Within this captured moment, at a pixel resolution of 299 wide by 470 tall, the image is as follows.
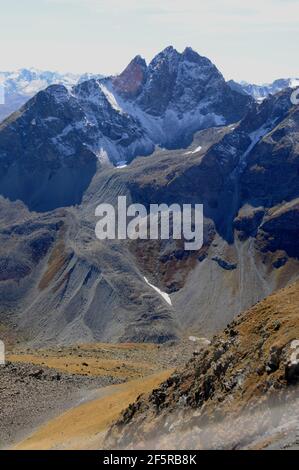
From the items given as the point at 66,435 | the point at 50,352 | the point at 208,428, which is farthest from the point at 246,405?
the point at 50,352

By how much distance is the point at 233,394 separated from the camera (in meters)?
46.9

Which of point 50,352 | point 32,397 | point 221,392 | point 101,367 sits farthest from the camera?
point 50,352

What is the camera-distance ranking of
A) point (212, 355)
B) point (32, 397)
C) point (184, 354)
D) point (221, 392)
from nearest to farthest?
point (221, 392)
point (212, 355)
point (32, 397)
point (184, 354)

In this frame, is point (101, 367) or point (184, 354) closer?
point (101, 367)

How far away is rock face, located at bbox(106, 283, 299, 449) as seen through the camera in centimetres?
4312

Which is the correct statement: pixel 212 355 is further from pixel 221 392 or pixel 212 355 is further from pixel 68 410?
pixel 68 410

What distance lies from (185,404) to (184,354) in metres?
70.7

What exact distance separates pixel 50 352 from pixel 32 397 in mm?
47303

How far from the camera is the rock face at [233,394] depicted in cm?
4312

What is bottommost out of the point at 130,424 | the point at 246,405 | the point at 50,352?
the point at 50,352

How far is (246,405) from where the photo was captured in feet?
147

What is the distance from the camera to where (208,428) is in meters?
45.6

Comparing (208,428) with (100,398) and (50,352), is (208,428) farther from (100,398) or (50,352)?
(50,352)

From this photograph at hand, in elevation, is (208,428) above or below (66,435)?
above
